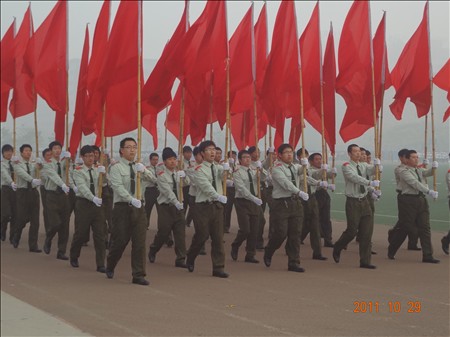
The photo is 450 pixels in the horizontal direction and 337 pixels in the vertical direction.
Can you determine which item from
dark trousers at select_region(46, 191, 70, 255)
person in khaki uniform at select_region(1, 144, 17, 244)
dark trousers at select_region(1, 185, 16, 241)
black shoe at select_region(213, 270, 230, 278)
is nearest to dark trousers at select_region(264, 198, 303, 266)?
black shoe at select_region(213, 270, 230, 278)

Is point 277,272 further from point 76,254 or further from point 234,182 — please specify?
point 76,254

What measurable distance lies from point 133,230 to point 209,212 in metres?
1.07

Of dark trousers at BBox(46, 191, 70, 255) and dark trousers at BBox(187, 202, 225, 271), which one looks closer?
dark trousers at BBox(187, 202, 225, 271)

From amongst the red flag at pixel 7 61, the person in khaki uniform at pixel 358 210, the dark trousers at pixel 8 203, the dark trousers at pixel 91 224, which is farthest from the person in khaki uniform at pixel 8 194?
the person in khaki uniform at pixel 358 210

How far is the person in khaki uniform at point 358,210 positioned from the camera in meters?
8.02

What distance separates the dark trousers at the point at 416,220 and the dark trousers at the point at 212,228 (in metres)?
2.86

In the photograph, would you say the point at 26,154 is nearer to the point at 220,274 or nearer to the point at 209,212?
the point at 209,212

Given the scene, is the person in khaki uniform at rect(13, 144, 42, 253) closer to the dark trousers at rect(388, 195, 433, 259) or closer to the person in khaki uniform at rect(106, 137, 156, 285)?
the person in khaki uniform at rect(106, 137, 156, 285)

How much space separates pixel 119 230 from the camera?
708 cm

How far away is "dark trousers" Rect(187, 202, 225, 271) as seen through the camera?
7477 mm

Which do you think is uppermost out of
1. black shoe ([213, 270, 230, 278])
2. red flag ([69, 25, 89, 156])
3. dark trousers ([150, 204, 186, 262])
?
red flag ([69, 25, 89, 156])

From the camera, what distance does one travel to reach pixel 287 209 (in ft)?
25.8

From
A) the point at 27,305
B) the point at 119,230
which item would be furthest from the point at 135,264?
the point at 27,305
